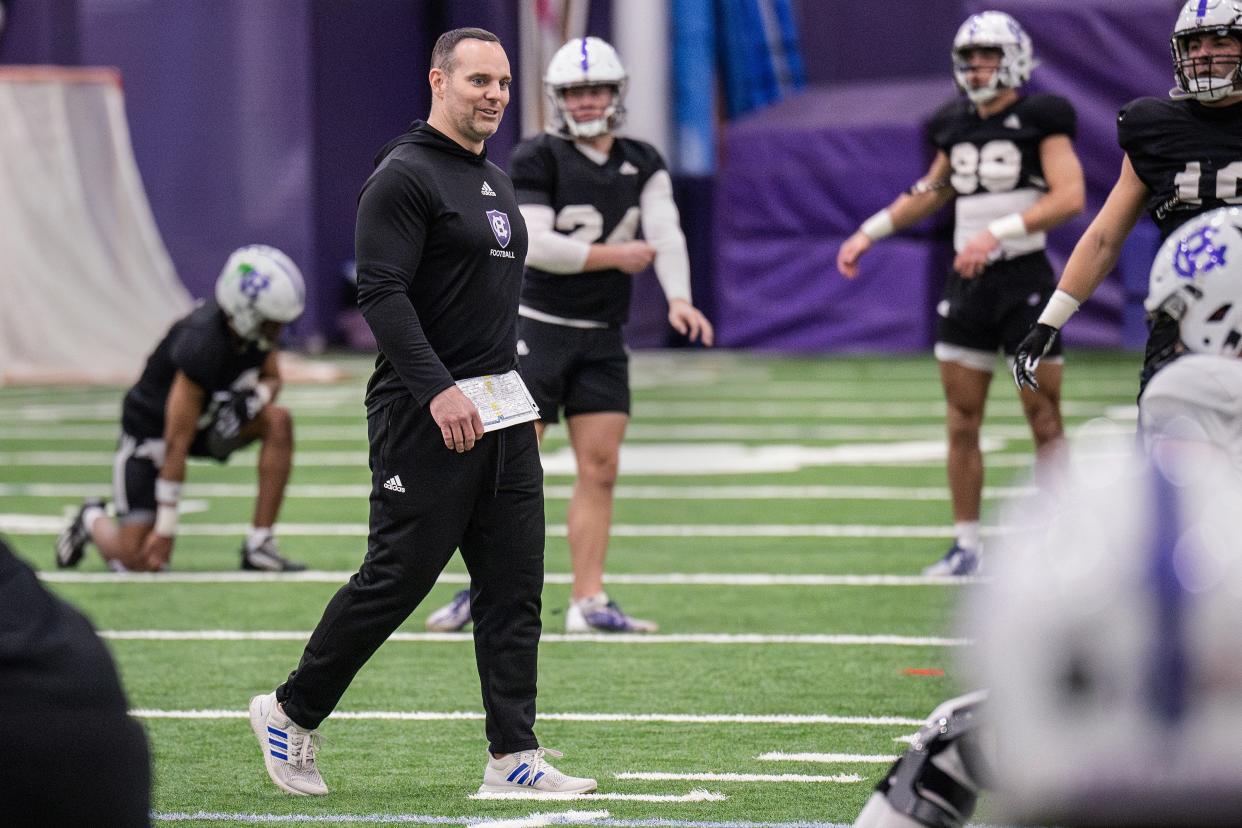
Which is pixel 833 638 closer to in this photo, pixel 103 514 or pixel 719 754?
pixel 719 754

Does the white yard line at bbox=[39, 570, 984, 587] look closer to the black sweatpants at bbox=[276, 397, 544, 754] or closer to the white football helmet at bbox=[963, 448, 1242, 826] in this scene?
the black sweatpants at bbox=[276, 397, 544, 754]

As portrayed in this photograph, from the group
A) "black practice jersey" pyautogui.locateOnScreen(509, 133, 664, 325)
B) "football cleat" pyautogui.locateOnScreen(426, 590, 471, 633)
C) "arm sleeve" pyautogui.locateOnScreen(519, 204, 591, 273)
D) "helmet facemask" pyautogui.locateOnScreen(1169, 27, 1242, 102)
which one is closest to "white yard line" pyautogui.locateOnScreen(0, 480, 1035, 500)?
"football cleat" pyautogui.locateOnScreen(426, 590, 471, 633)

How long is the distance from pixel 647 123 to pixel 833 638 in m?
14.6

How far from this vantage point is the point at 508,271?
467 centimetres

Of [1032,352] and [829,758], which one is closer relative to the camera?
[829,758]

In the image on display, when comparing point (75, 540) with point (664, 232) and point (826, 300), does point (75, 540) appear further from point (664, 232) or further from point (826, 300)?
point (826, 300)

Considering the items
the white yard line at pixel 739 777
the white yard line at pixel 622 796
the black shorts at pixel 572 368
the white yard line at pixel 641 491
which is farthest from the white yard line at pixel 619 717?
the white yard line at pixel 641 491

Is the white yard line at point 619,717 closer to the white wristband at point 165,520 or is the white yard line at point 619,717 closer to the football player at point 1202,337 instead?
the football player at point 1202,337

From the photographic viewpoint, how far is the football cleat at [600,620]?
6.85 metres

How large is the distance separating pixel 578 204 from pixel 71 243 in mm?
11261

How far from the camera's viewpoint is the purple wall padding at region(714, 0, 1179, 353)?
19000 mm

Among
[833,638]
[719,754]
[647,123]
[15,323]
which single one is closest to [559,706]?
[719,754]

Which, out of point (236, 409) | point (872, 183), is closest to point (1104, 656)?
point (236, 409)

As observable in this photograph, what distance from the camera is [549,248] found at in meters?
6.65
